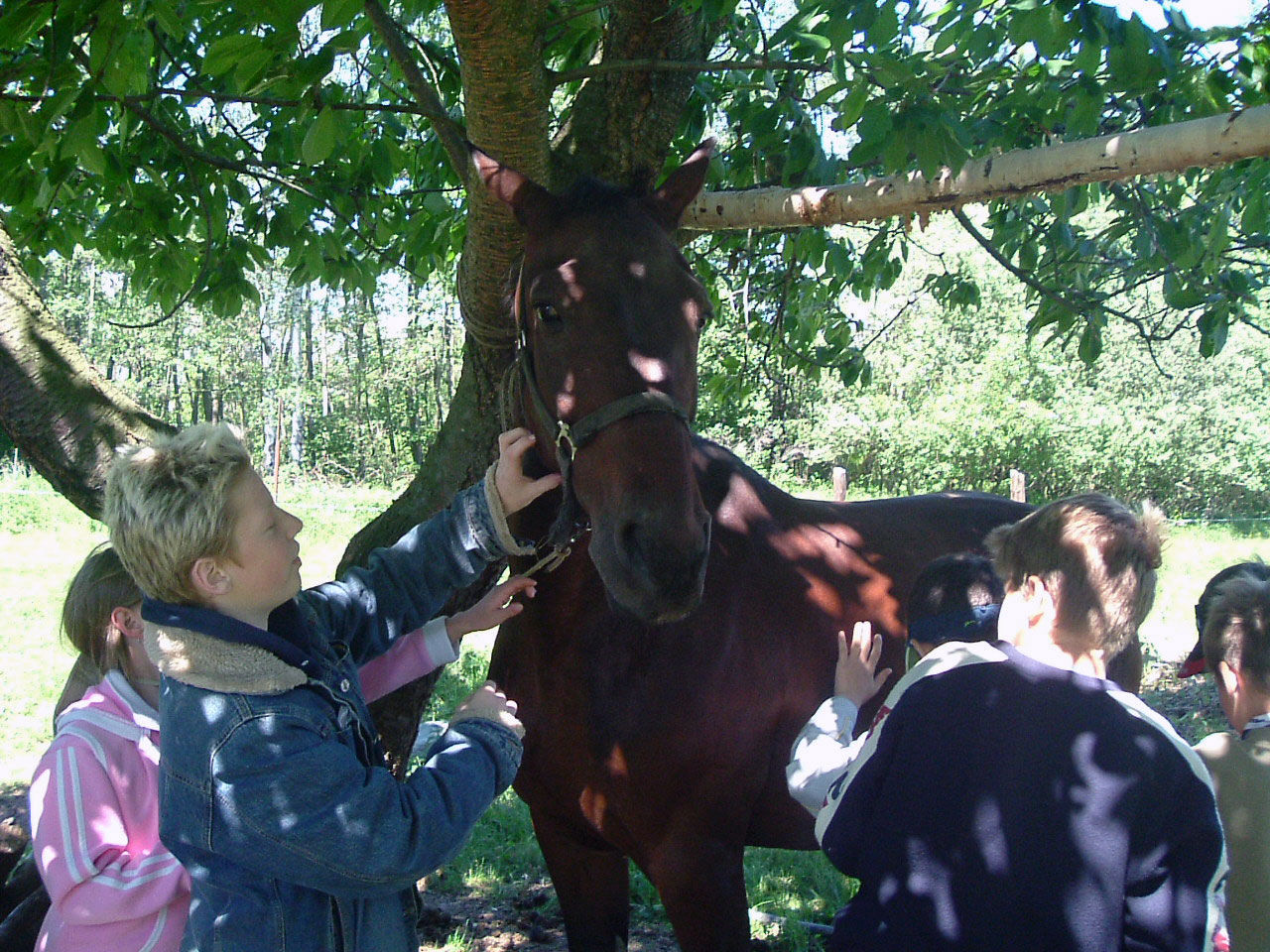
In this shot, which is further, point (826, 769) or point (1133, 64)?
point (1133, 64)

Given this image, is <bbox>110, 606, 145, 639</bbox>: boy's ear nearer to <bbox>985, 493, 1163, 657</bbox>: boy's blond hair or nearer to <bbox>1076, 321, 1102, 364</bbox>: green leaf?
<bbox>985, 493, 1163, 657</bbox>: boy's blond hair

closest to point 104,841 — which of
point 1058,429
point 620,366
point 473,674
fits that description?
point 620,366

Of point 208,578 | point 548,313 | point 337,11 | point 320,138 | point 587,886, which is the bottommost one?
point 587,886

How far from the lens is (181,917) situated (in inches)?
75.6

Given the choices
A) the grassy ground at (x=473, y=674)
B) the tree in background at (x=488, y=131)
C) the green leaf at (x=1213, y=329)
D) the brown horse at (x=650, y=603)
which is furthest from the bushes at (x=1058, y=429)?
the brown horse at (x=650, y=603)

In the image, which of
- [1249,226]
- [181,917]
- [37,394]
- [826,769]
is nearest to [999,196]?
[1249,226]

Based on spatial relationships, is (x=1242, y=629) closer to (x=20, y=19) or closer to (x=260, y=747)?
(x=260, y=747)

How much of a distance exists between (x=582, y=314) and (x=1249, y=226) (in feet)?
7.64

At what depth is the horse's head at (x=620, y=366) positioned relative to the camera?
6.48 feet

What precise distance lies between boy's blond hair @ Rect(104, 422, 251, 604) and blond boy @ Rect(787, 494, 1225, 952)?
119 centimetres

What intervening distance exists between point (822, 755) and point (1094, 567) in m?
0.66

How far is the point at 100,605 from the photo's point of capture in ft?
7.27

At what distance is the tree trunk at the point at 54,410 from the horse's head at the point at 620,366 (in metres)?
1.50

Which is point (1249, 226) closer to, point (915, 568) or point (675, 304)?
point (915, 568)
